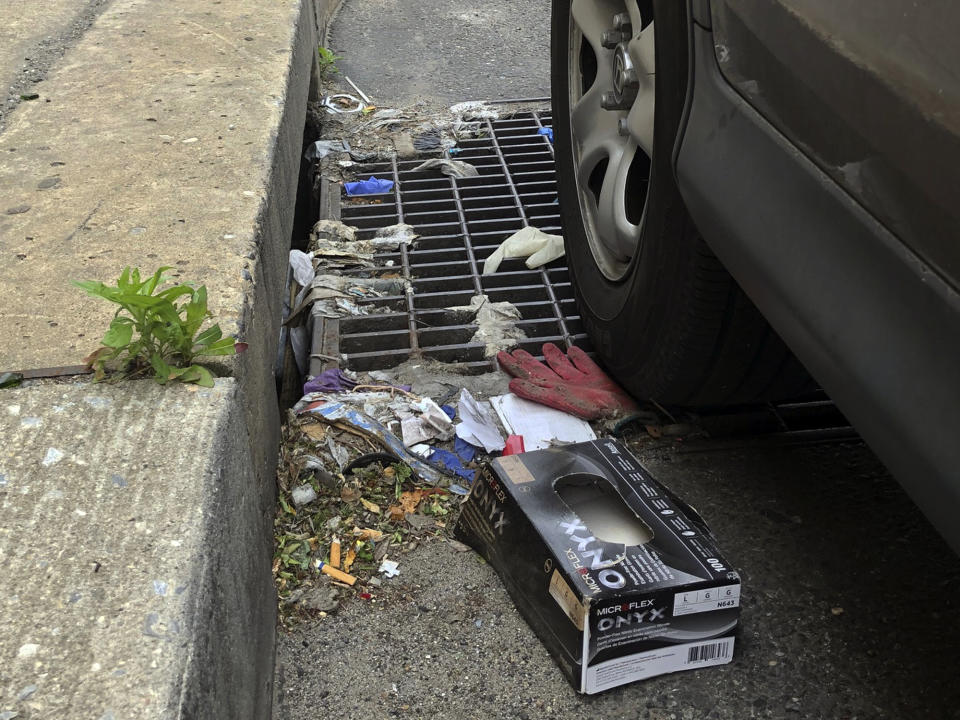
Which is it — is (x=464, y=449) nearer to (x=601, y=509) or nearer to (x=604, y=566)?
(x=601, y=509)

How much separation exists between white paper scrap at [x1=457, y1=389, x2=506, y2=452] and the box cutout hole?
1.18 ft

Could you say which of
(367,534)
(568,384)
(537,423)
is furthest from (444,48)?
(367,534)

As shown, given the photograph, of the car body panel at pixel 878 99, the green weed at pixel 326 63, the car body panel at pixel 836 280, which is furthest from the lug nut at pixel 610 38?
the green weed at pixel 326 63

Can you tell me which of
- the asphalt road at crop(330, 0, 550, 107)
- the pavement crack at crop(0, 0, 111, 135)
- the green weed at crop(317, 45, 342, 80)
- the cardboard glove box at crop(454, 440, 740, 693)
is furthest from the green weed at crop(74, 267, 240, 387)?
the green weed at crop(317, 45, 342, 80)

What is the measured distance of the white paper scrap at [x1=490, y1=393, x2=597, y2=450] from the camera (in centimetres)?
225

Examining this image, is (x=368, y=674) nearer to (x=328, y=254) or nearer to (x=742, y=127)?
(x=742, y=127)

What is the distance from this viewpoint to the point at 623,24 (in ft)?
7.57

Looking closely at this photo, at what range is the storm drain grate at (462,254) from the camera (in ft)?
8.86

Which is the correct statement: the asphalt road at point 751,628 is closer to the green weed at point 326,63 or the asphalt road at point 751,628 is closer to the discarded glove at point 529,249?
the discarded glove at point 529,249

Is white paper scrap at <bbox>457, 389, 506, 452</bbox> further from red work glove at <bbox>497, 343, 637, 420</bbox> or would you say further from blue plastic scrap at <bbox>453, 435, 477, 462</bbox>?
red work glove at <bbox>497, 343, 637, 420</bbox>

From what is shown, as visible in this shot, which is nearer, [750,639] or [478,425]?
[750,639]

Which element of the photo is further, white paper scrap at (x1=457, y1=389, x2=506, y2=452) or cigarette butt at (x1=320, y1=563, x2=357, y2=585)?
white paper scrap at (x1=457, y1=389, x2=506, y2=452)

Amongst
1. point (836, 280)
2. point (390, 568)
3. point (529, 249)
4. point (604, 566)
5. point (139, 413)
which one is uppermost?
point (836, 280)

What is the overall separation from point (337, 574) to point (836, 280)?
45.4 inches
